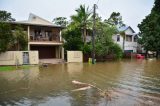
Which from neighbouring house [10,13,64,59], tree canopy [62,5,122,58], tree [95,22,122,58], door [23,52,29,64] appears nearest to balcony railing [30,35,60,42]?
neighbouring house [10,13,64,59]

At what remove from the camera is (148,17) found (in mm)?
52000

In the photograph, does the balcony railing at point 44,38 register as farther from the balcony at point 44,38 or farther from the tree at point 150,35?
the tree at point 150,35

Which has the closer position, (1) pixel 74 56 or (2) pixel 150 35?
(1) pixel 74 56

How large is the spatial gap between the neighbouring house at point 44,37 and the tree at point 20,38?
1501 millimetres

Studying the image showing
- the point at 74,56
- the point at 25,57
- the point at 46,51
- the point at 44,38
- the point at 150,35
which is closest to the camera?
the point at 25,57

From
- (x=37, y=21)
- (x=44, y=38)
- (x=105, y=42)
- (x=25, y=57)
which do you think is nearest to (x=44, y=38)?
(x=44, y=38)

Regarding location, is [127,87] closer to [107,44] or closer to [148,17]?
[107,44]

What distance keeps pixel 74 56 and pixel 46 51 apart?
5561 mm

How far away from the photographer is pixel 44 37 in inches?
1518

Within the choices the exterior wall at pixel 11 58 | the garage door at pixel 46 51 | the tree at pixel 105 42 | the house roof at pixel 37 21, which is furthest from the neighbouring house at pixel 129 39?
the exterior wall at pixel 11 58

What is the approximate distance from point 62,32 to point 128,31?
19.9 m

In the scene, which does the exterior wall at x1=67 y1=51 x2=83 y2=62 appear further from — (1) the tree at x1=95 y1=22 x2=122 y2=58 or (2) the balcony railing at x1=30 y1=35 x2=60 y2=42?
(2) the balcony railing at x1=30 y1=35 x2=60 y2=42

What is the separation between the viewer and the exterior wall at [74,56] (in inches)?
1422

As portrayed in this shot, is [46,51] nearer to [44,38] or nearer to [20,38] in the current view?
[44,38]
